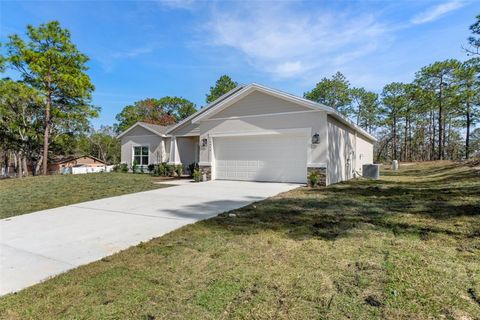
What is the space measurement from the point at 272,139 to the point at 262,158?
958 millimetres

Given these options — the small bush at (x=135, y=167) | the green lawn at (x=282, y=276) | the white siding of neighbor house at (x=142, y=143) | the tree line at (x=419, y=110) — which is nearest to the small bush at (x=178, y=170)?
the white siding of neighbor house at (x=142, y=143)

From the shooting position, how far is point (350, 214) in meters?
5.64

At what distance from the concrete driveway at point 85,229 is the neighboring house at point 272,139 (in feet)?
12.8

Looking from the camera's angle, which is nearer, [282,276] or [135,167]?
[282,276]

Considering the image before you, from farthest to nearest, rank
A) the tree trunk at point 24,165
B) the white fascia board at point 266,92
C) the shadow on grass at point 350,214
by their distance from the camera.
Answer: the tree trunk at point 24,165 < the white fascia board at point 266,92 < the shadow on grass at point 350,214

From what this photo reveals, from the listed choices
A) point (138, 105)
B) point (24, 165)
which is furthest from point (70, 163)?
point (138, 105)

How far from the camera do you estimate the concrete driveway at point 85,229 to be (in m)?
3.38

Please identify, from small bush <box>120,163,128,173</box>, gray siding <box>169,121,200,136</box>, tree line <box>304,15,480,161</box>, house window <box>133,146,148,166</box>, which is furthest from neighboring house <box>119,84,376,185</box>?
tree line <box>304,15,480,161</box>

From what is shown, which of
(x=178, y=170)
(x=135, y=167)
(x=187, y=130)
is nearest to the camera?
(x=178, y=170)

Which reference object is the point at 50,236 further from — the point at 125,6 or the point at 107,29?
the point at 107,29

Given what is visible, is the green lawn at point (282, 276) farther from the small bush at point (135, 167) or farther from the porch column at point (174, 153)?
the small bush at point (135, 167)

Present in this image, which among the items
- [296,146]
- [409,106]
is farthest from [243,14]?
[409,106]

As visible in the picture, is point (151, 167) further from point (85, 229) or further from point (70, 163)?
point (70, 163)

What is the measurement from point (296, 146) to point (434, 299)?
9.38 m
